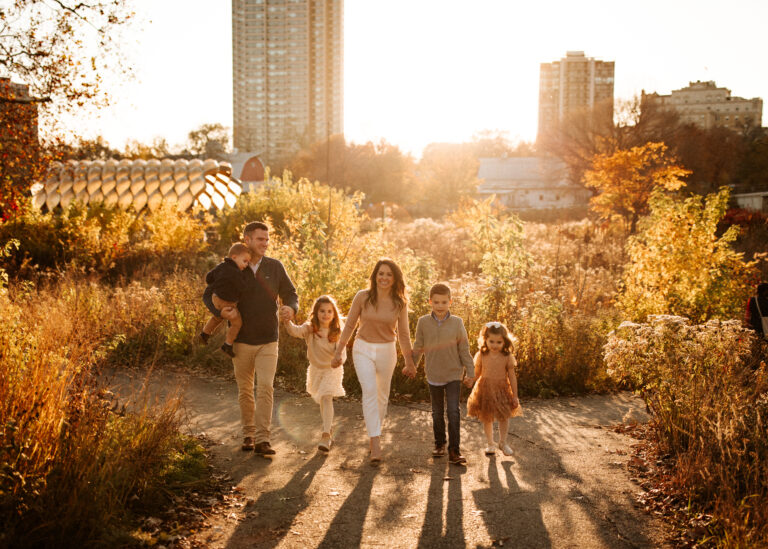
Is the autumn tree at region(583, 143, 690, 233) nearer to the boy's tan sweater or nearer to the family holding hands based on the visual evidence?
the family holding hands

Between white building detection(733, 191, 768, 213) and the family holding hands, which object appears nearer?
the family holding hands

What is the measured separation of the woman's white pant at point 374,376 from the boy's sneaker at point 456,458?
26.6 inches

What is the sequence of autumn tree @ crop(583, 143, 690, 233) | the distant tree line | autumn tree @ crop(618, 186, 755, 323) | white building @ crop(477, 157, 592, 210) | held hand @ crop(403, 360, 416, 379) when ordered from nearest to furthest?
held hand @ crop(403, 360, 416, 379), autumn tree @ crop(618, 186, 755, 323), autumn tree @ crop(583, 143, 690, 233), the distant tree line, white building @ crop(477, 157, 592, 210)

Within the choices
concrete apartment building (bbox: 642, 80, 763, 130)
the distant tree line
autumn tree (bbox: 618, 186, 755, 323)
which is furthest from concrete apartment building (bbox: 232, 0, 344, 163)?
autumn tree (bbox: 618, 186, 755, 323)

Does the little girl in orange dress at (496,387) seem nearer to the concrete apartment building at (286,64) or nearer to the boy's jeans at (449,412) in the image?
the boy's jeans at (449,412)

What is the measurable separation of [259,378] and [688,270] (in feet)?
25.9

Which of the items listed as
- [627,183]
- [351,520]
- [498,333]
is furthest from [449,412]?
[627,183]

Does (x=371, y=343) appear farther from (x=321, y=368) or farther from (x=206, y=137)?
(x=206, y=137)

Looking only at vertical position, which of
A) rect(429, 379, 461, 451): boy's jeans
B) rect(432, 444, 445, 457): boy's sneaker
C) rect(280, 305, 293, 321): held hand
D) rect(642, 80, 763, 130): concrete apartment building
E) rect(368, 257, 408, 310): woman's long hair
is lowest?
rect(432, 444, 445, 457): boy's sneaker

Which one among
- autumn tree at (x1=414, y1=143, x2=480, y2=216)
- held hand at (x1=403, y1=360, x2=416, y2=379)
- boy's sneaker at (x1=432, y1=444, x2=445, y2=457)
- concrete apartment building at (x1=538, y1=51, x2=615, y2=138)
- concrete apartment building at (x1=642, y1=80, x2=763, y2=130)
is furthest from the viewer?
concrete apartment building at (x1=642, y1=80, x2=763, y2=130)

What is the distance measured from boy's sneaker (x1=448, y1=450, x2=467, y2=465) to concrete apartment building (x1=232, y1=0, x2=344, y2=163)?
415ft

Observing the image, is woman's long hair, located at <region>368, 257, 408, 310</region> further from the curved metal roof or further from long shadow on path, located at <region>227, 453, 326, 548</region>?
the curved metal roof

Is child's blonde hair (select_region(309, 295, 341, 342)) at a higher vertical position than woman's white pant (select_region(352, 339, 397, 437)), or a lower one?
higher

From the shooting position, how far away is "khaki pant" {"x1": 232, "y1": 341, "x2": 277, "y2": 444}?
20.4 ft
